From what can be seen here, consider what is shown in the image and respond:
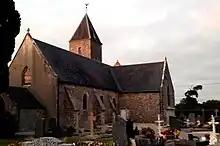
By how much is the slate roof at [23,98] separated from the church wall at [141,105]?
1396cm

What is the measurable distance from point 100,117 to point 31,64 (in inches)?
374

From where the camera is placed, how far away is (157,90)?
136 feet

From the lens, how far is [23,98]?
101 feet

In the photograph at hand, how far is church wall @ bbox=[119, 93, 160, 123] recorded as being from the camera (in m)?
41.4

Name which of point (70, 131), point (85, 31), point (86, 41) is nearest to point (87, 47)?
point (86, 41)

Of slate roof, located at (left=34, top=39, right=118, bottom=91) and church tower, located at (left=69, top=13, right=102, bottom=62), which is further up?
Answer: church tower, located at (left=69, top=13, right=102, bottom=62)

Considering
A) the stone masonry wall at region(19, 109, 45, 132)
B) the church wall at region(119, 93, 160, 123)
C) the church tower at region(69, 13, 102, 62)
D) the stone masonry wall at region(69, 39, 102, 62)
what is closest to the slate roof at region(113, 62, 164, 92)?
the church wall at region(119, 93, 160, 123)

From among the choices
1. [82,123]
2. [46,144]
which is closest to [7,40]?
[46,144]

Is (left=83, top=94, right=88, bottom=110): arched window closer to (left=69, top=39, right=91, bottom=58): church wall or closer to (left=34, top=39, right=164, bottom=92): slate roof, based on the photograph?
(left=34, top=39, right=164, bottom=92): slate roof

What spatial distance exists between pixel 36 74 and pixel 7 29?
14.1 meters

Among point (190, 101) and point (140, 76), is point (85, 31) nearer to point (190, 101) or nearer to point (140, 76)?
point (140, 76)

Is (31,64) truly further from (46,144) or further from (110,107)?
(46,144)

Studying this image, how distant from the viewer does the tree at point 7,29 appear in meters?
Result: 18.3

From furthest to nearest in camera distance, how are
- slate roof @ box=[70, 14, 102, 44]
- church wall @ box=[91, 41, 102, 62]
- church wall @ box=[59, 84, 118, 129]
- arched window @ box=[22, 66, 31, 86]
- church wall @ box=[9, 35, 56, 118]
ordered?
church wall @ box=[91, 41, 102, 62], slate roof @ box=[70, 14, 102, 44], arched window @ box=[22, 66, 31, 86], church wall @ box=[59, 84, 118, 129], church wall @ box=[9, 35, 56, 118]
